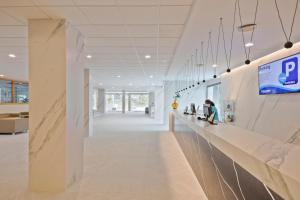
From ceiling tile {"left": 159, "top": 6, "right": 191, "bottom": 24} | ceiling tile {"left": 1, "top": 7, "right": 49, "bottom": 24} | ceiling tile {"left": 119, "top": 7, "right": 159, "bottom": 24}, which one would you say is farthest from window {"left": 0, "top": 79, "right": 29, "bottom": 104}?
ceiling tile {"left": 159, "top": 6, "right": 191, "bottom": 24}

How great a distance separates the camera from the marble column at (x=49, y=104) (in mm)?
3545

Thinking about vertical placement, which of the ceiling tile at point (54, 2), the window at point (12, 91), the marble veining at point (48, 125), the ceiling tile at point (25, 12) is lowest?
the marble veining at point (48, 125)

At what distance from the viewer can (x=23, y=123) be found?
33.7ft

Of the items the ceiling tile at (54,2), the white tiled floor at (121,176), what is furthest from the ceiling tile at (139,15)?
the white tiled floor at (121,176)

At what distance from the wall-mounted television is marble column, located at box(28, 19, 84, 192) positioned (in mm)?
4918

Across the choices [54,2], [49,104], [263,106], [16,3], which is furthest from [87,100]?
[263,106]

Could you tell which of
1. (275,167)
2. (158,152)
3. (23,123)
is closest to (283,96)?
(158,152)

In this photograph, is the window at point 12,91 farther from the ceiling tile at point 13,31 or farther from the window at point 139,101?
the window at point 139,101

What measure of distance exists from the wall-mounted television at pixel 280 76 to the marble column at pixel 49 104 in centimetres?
492

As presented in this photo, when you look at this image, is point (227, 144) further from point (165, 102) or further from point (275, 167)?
point (165, 102)

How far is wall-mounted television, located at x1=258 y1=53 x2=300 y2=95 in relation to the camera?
4770 mm

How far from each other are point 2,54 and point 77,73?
148 inches

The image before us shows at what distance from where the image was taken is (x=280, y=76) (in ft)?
17.5

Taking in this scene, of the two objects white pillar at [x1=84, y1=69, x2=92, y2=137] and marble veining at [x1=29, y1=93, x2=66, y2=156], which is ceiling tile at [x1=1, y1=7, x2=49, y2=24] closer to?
marble veining at [x1=29, y1=93, x2=66, y2=156]
